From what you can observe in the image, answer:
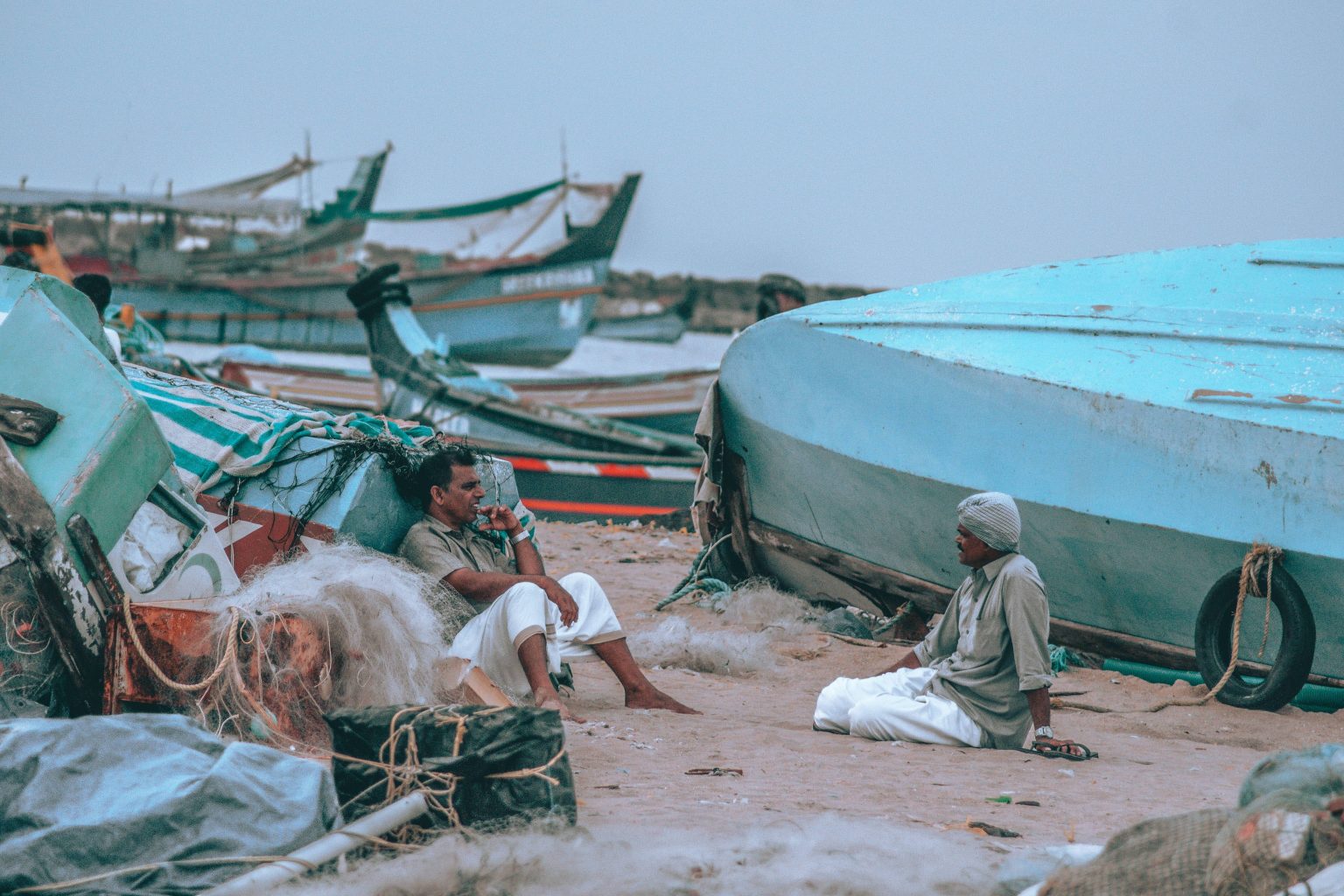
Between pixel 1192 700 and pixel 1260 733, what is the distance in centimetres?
41

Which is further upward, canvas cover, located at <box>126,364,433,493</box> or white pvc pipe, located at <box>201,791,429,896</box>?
canvas cover, located at <box>126,364,433,493</box>

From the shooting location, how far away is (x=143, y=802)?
8.92 feet

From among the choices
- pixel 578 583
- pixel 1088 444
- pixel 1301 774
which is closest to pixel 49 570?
pixel 578 583

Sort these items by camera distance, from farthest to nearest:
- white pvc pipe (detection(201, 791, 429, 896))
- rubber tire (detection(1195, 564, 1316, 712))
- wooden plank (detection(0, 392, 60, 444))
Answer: rubber tire (detection(1195, 564, 1316, 712)) → wooden plank (detection(0, 392, 60, 444)) → white pvc pipe (detection(201, 791, 429, 896))

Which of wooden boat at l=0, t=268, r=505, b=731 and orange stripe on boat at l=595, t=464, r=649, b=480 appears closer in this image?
wooden boat at l=0, t=268, r=505, b=731

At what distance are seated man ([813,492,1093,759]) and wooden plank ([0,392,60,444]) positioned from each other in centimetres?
288

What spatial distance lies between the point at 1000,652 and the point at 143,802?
2963 mm

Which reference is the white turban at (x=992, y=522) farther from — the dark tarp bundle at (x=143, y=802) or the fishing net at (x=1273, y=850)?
the dark tarp bundle at (x=143, y=802)

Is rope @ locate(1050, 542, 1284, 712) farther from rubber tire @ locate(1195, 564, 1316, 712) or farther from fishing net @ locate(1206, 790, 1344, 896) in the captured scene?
fishing net @ locate(1206, 790, 1344, 896)

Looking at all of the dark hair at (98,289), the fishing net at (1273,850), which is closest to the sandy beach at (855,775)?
the fishing net at (1273,850)

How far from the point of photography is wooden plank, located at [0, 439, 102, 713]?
3.44 meters

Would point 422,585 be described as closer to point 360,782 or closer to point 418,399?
point 360,782

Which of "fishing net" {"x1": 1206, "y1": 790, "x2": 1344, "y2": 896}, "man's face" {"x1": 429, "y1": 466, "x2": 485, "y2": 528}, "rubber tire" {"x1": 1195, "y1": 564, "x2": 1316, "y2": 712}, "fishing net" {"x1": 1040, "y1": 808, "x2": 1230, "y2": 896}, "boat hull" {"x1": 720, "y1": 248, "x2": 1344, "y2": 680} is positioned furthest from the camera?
"boat hull" {"x1": 720, "y1": 248, "x2": 1344, "y2": 680}

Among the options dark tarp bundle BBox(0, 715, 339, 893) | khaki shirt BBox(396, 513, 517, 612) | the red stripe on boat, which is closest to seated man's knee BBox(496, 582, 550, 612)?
khaki shirt BBox(396, 513, 517, 612)
